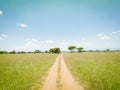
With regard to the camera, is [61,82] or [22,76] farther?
[22,76]

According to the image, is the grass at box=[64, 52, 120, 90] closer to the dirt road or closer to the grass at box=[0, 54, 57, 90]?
the dirt road

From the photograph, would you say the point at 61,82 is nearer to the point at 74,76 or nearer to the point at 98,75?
the point at 74,76

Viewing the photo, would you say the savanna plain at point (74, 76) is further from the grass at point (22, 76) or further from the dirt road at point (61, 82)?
the dirt road at point (61, 82)

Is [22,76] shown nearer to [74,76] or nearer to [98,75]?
[74,76]

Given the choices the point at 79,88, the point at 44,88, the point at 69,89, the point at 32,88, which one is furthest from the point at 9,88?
the point at 79,88

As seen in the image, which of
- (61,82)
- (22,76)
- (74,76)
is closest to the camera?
(61,82)

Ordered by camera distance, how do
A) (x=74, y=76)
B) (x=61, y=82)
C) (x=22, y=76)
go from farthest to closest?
(x=22, y=76)
(x=74, y=76)
(x=61, y=82)

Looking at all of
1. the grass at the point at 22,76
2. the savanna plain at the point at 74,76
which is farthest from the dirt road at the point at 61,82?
the grass at the point at 22,76

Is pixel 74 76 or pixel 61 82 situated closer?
pixel 61 82

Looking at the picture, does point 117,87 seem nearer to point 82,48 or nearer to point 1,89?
point 1,89

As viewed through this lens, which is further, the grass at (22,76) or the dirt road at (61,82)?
the grass at (22,76)

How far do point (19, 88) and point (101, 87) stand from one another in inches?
248

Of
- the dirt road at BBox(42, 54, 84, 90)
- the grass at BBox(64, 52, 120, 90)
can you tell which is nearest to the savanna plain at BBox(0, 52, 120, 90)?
the grass at BBox(64, 52, 120, 90)

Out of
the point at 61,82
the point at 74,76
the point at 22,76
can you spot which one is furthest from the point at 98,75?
the point at 22,76
